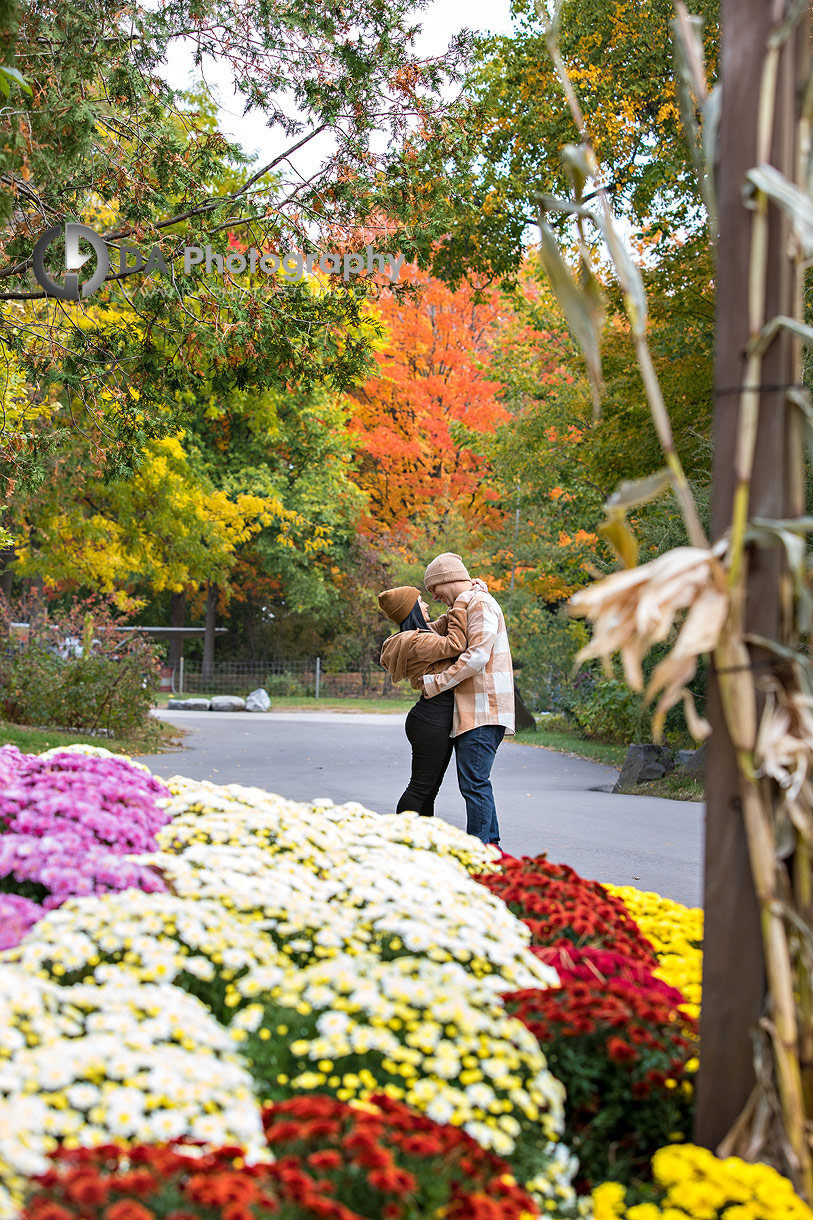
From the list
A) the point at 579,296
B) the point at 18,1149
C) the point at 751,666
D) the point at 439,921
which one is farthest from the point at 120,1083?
the point at 579,296

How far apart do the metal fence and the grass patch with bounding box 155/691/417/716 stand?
482mm

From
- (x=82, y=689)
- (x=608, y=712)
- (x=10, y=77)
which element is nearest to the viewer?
(x=10, y=77)

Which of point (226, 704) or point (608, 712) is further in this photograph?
point (226, 704)

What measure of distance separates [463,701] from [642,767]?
6.72 m

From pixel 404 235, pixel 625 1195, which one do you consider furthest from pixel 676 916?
pixel 404 235

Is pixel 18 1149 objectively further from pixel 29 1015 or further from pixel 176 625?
pixel 176 625

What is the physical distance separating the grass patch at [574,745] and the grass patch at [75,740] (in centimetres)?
596

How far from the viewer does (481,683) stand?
5.73 metres

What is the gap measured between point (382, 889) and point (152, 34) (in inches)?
292

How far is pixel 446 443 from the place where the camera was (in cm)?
3125

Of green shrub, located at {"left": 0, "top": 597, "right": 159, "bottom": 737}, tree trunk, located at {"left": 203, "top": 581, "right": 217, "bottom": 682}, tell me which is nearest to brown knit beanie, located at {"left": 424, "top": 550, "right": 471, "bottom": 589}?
green shrub, located at {"left": 0, "top": 597, "right": 159, "bottom": 737}

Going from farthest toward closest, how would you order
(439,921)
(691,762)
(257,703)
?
1. (257,703)
2. (691,762)
3. (439,921)

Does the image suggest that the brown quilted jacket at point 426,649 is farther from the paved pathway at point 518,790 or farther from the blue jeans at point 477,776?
the paved pathway at point 518,790

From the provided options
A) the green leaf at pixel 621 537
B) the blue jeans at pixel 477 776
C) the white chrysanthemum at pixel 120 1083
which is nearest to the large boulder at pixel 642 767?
the blue jeans at pixel 477 776
